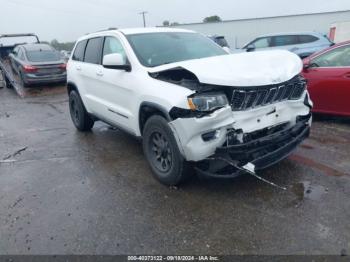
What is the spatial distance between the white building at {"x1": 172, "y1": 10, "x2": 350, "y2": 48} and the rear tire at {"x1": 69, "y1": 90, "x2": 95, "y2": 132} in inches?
1134

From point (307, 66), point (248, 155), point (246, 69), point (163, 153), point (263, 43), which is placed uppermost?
point (246, 69)

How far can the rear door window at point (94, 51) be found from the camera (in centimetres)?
534

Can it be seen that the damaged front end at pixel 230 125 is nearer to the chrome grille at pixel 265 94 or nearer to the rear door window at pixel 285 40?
the chrome grille at pixel 265 94

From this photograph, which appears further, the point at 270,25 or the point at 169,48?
the point at 270,25

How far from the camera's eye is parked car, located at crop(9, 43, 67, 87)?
12078 mm

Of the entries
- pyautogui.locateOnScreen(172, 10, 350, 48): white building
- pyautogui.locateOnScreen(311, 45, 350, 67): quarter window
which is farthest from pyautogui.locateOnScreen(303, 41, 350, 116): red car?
pyautogui.locateOnScreen(172, 10, 350, 48): white building

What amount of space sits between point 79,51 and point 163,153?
10.6 feet

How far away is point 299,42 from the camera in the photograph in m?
12.6

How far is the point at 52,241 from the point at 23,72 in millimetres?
10570

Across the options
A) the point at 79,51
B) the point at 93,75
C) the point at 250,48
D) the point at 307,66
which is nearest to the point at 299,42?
the point at 250,48

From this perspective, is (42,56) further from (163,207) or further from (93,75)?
(163,207)

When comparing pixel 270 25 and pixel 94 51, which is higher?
pixel 94 51

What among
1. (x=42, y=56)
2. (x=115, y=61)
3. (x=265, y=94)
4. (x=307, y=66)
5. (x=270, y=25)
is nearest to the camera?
(x=265, y=94)

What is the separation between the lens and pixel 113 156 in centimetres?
521
